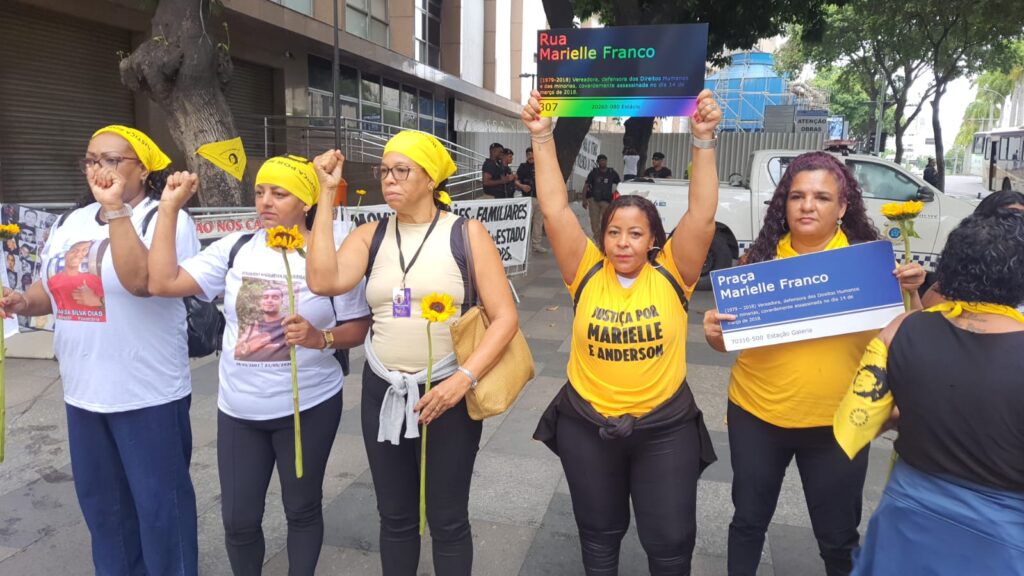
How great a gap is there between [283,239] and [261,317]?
1.08 ft

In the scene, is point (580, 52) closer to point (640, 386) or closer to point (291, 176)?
point (291, 176)

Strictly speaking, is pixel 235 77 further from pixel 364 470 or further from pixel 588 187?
pixel 364 470

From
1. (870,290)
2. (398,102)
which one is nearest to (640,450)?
(870,290)

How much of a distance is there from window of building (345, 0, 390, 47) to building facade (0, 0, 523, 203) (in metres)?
0.05

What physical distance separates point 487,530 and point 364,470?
1014 millimetres

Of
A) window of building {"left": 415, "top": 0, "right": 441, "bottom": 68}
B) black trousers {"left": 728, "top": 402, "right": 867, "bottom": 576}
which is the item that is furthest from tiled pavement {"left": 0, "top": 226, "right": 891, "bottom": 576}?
window of building {"left": 415, "top": 0, "right": 441, "bottom": 68}

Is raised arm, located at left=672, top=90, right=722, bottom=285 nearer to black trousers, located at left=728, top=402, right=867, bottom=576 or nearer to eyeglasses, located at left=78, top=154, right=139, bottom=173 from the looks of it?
black trousers, located at left=728, top=402, right=867, bottom=576

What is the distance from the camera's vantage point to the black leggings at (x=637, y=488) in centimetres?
235

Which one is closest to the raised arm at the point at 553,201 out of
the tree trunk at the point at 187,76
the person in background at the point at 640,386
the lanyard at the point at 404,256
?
the person in background at the point at 640,386

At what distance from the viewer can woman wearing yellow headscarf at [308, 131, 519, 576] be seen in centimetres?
235

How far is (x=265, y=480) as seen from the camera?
8.25ft

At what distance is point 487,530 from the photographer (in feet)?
11.1

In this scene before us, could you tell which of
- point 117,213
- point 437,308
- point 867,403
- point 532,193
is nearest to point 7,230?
point 117,213

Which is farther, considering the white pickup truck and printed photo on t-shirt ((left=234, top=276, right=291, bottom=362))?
the white pickup truck
